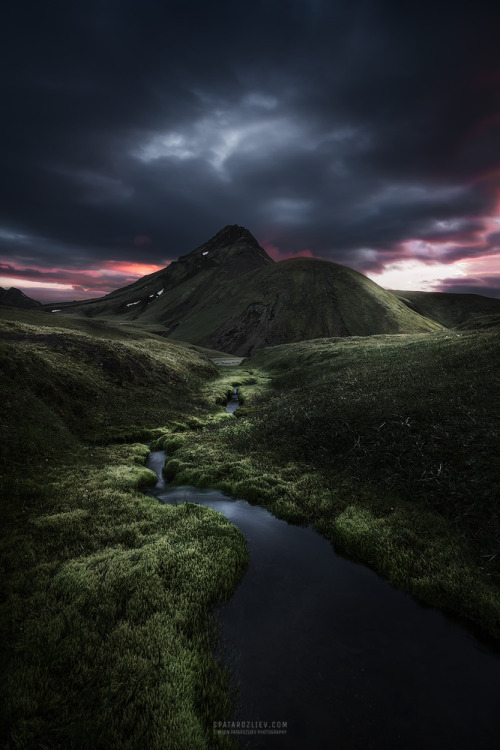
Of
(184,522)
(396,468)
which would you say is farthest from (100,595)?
(396,468)

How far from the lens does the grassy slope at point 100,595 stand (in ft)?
23.5

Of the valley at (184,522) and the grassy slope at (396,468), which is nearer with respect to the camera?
the valley at (184,522)

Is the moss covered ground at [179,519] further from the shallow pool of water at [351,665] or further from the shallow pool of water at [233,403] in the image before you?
the shallow pool of water at [233,403]

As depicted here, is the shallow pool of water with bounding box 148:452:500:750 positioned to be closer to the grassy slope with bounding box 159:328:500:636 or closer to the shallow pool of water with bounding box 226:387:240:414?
the grassy slope with bounding box 159:328:500:636

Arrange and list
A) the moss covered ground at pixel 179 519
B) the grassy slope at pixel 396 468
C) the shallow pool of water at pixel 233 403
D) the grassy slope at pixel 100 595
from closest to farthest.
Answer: the grassy slope at pixel 100 595 → the moss covered ground at pixel 179 519 → the grassy slope at pixel 396 468 → the shallow pool of water at pixel 233 403

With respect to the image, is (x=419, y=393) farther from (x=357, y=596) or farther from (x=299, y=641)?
(x=299, y=641)

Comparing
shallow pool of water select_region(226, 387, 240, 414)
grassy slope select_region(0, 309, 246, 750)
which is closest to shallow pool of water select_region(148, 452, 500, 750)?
grassy slope select_region(0, 309, 246, 750)

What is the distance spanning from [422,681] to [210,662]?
18.3 ft

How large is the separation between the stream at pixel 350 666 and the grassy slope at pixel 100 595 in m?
1.00

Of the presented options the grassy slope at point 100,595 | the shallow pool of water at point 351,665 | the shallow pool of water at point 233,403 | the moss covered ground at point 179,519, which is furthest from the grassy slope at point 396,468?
the shallow pool of water at point 233,403

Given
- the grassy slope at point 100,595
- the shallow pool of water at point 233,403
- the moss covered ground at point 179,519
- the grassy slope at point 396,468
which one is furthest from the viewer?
the shallow pool of water at point 233,403

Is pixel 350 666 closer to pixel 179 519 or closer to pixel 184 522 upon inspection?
pixel 184 522

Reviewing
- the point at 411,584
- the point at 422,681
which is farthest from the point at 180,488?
the point at 422,681

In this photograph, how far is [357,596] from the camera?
1155 cm
